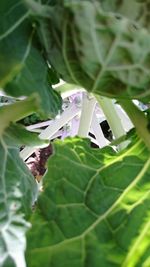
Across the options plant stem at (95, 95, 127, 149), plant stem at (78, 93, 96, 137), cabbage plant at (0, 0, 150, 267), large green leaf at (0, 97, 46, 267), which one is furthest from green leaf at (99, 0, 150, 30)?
plant stem at (78, 93, 96, 137)

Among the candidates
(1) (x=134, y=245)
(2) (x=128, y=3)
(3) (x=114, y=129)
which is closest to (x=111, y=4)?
(2) (x=128, y=3)

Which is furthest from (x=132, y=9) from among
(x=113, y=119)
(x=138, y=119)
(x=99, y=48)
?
(x=113, y=119)

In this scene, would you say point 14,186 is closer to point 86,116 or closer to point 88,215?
point 88,215

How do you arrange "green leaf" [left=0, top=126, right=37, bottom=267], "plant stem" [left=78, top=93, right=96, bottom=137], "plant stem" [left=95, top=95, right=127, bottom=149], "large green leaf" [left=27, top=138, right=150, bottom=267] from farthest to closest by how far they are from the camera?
"plant stem" [left=78, top=93, right=96, bottom=137] → "plant stem" [left=95, top=95, right=127, bottom=149] → "large green leaf" [left=27, top=138, right=150, bottom=267] → "green leaf" [left=0, top=126, right=37, bottom=267]

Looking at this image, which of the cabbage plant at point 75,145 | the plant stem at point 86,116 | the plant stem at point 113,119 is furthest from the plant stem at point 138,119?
the plant stem at point 86,116

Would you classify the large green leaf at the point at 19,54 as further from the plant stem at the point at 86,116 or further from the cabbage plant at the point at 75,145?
the plant stem at the point at 86,116

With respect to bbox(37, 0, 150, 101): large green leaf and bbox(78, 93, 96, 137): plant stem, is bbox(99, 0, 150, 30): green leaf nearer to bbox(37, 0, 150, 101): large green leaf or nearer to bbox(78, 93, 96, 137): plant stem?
bbox(37, 0, 150, 101): large green leaf

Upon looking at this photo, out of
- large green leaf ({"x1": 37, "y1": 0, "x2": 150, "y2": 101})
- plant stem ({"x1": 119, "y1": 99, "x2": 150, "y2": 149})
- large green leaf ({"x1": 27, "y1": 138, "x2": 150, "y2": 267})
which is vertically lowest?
large green leaf ({"x1": 27, "y1": 138, "x2": 150, "y2": 267})
